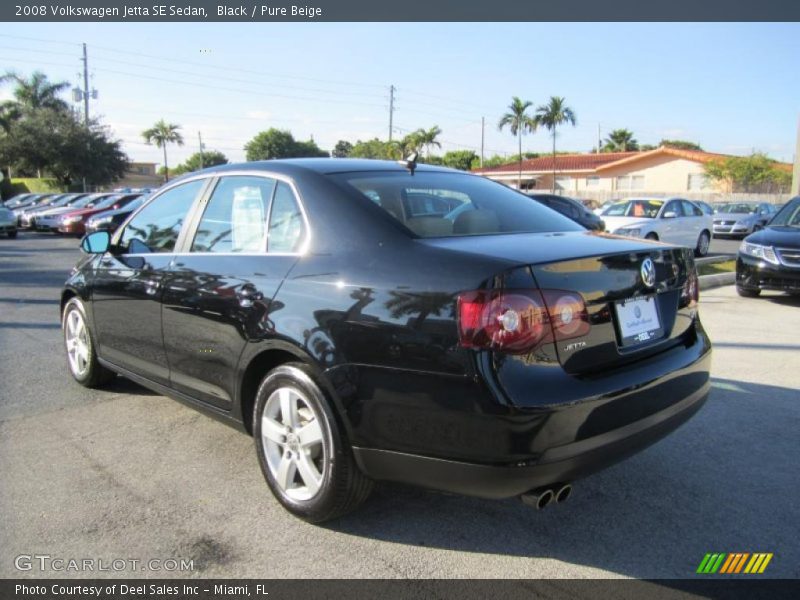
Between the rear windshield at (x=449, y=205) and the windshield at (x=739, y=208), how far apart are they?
88.3 feet

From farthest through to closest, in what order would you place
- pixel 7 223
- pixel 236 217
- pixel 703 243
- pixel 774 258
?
1. pixel 7 223
2. pixel 703 243
3. pixel 774 258
4. pixel 236 217

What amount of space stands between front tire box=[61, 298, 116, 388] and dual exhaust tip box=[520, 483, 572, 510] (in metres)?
3.59

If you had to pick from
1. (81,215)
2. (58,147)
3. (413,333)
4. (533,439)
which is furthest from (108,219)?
(58,147)

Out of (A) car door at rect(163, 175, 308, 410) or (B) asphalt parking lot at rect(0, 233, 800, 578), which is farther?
(A) car door at rect(163, 175, 308, 410)

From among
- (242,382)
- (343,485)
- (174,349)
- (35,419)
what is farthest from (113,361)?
(343,485)

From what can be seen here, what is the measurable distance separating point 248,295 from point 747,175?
150 feet

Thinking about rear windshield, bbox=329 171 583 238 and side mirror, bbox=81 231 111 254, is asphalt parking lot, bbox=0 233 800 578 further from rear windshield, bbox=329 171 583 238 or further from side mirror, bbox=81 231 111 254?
rear windshield, bbox=329 171 583 238

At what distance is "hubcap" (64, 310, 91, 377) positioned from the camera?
498 centimetres

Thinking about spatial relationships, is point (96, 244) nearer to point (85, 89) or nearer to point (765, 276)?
point (765, 276)

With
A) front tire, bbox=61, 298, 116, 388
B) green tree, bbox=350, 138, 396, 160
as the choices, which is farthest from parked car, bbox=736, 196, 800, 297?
green tree, bbox=350, 138, 396, 160

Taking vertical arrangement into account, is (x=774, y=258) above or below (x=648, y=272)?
below

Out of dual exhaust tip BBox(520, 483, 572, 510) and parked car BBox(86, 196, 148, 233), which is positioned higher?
parked car BBox(86, 196, 148, 233)

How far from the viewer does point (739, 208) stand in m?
27.4

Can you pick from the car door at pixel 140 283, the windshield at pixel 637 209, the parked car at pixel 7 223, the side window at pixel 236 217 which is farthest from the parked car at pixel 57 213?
the side window at pixel 236 217
